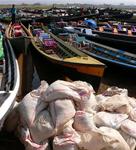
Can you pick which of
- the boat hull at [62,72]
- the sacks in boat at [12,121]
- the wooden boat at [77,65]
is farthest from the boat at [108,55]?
the sacks in boat at [12,121]

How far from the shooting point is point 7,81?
25.8 feet

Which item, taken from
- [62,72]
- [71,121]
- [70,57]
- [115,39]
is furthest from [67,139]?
[115,39]

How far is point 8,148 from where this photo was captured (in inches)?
239

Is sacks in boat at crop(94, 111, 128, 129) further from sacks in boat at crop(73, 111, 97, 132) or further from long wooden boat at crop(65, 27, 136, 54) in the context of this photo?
long wooden boat at crop(65, 27, 136, 54)

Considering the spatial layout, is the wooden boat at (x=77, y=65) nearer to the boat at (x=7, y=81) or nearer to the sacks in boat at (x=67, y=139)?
the boat at (x=7, y=81)

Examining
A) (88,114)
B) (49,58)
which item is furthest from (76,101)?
(49,58)

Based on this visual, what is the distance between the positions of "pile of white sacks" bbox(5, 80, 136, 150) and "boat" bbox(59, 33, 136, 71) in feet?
15.9

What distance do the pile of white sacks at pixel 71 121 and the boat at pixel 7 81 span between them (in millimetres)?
300

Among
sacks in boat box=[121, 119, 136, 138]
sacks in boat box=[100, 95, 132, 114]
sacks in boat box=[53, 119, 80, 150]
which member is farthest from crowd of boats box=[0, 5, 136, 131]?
sacks in boat box=[121, 119, 136, 138]

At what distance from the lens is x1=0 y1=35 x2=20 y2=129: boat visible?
5722 millimetres

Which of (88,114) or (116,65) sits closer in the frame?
(88,114)

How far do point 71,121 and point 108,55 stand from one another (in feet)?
24.1

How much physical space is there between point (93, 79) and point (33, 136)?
4.40 m

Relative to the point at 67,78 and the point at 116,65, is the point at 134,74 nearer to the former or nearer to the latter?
the point at 116,65
